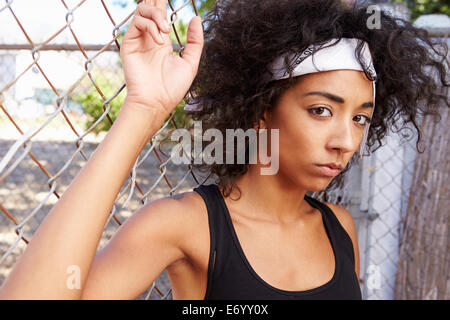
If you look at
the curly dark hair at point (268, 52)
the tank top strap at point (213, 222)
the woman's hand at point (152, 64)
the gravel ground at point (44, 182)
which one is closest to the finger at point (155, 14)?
the woman's hand at point (152, 64)

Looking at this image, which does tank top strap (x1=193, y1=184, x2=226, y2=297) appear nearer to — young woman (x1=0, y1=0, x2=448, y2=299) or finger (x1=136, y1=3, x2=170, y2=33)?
young woman (x1=0, y1=0, x2=448, y2=299)

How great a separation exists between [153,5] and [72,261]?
66 cm

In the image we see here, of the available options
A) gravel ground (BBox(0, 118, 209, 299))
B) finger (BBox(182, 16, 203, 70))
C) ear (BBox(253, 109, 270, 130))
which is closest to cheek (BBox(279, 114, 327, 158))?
ear (BBox(253, 109, 270, 130))

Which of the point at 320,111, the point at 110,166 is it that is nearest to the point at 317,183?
the point at 320,111

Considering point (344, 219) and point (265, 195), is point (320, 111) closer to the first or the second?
point (265, 195)

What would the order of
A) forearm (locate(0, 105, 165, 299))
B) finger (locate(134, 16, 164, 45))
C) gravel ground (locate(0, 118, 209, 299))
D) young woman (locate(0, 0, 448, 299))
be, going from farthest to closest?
gravel ground (locate(0, 118, 209, 299)) < finger (locate(134, 16, 164, 45)) < young woman (locate(0, 0, 448, 299)) < forearm (locate(0, 105, 165, 299))

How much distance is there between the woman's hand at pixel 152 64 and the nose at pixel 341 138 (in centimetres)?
51

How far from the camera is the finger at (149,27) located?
40.9 inches

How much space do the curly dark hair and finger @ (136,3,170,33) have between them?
1.56ft

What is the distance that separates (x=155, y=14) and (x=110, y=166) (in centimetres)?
40

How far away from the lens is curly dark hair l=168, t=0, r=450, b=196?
56.9 inches

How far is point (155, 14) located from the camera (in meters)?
1.05
